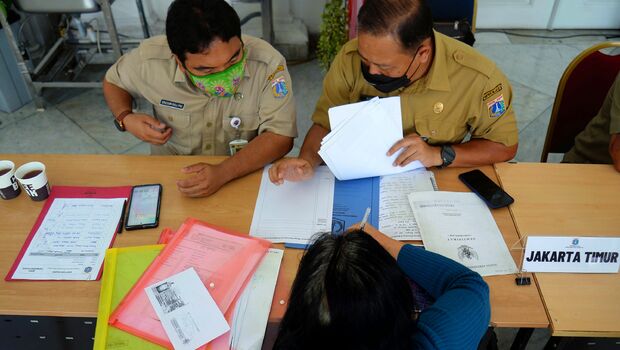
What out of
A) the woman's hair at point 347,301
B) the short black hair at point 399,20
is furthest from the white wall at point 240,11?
the woman's hair at point 347,301

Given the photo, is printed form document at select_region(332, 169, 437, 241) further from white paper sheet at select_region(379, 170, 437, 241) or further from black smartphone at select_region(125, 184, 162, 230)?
black smartphone at select_region(125, 184, 162, 230)

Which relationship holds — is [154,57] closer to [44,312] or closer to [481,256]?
[44,312]

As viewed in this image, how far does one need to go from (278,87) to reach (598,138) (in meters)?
1.15

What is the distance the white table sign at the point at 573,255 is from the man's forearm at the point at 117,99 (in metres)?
1.33

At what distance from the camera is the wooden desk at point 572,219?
3.56ft

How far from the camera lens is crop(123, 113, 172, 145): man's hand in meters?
1.54

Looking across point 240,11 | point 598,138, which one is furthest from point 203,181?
point 240,11

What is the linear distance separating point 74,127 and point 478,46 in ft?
9.33

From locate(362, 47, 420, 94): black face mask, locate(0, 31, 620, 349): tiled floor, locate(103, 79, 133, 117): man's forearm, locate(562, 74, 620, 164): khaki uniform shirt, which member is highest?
locate(362, 47, 420, 94): black face mask

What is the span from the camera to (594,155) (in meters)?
1.77

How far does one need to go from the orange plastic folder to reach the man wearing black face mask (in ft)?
0.85

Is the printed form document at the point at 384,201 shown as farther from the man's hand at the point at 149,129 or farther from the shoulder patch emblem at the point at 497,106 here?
the man's hand at the point at 149,129

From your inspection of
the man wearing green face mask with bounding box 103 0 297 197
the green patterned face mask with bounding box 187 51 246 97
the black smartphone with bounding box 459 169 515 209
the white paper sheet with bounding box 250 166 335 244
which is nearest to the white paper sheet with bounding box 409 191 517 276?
the black smartphone with bounding box 459 169 515 209

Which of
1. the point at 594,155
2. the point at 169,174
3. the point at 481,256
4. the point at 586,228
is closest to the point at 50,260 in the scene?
the point at 169,174
